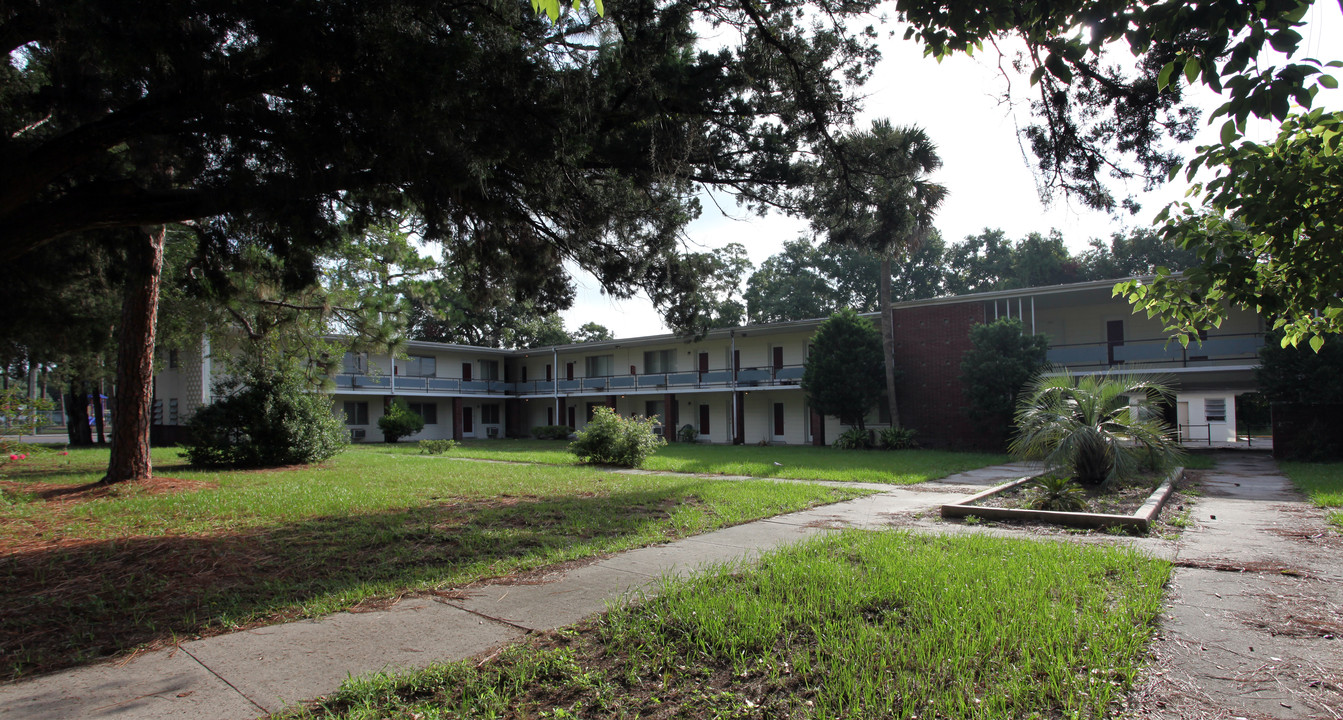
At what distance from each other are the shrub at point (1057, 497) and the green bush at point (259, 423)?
1541cm

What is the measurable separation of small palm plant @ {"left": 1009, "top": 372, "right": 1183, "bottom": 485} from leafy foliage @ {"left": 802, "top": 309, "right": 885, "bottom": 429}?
13843 millimetres

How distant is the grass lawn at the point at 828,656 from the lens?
3.15 meters

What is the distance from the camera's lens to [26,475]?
14023 mm

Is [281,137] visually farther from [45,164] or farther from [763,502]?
[763,502]

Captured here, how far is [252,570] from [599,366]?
31.5 m

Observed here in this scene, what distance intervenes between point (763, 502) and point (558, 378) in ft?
93.6

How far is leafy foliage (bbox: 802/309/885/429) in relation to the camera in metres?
25.2

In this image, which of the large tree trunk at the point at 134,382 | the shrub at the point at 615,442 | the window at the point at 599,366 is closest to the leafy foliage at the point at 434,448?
the shrub at the point at 615,442

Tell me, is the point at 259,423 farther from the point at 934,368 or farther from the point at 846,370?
the point at 934,368

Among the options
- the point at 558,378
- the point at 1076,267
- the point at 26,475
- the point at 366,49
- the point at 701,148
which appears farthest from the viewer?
the point at 1076,267

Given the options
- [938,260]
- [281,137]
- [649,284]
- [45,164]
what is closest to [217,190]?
[281,137]

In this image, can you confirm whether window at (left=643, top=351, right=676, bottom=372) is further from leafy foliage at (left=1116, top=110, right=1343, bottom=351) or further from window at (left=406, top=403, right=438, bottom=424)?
leafy foliage at (left=1116, top=110, right=1343, bottom=351)

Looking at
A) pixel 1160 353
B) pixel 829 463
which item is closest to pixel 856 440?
pixel 829 463

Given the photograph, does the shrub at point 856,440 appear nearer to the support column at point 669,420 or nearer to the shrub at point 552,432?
the support column at point 669,420
